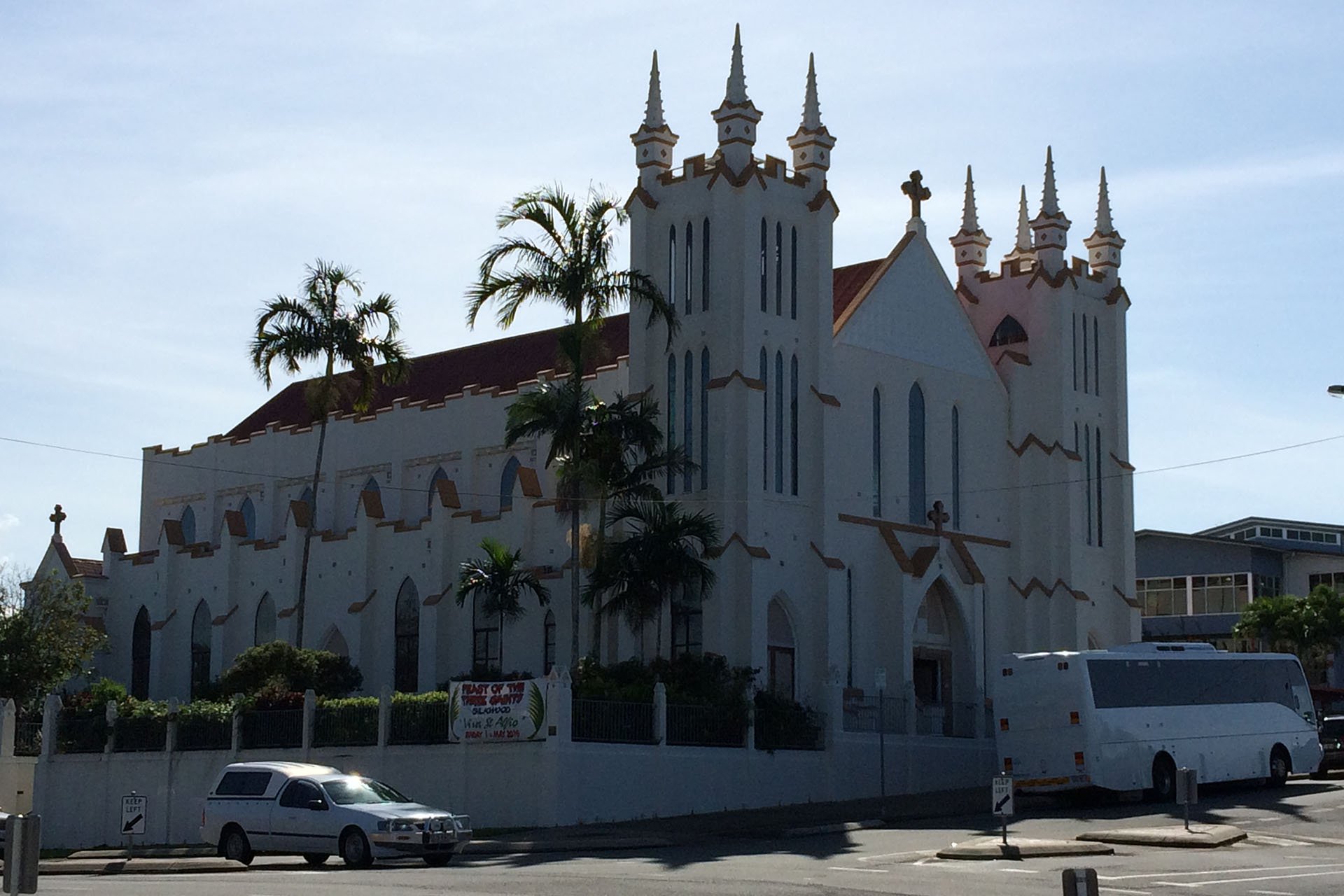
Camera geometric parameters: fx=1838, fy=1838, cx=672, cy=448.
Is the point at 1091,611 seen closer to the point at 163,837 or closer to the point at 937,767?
the point at 937,767

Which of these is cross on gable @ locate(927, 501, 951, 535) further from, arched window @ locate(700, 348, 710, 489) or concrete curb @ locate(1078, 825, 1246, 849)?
concrete curb @ locate(1078, 825, 1246, 849)

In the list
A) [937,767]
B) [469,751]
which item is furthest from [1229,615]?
[469,751]

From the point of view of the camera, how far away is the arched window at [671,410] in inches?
1727

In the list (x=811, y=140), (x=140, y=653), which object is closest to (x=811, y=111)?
(x=811, y=140)

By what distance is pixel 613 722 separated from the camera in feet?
118

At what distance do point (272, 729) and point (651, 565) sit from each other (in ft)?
29.4

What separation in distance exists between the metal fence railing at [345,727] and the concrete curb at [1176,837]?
15.4 m

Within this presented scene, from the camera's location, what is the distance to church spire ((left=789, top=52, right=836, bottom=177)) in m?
46.4

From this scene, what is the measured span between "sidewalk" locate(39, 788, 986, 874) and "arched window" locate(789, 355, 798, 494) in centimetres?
820

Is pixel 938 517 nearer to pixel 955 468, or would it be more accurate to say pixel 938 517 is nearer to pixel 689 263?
pixel 955 468

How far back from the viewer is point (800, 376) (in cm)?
4506

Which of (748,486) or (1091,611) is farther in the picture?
(1091,611)

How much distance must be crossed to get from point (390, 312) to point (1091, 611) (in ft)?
69.2

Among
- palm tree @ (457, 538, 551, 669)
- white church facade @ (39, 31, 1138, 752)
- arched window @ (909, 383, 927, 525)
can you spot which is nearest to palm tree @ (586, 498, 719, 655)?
white church facade @ (39, 31, 1138, 752)
